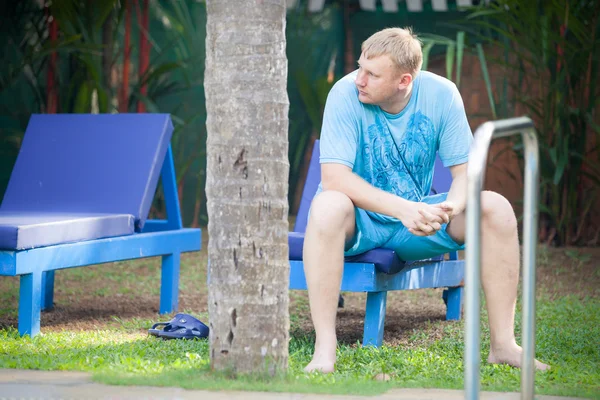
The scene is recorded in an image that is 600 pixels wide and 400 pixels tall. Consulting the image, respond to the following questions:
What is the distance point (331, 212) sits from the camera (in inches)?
121

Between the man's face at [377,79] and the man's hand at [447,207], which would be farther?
the man's face at [377,79]

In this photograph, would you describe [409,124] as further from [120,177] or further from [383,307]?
[120,177]

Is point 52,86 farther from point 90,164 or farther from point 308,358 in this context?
point 308,358

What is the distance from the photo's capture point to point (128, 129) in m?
4.59

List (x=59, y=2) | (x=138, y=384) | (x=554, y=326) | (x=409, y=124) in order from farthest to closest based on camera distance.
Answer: (x=59, y=2) → (x=554, y=326) → (x=409, y=124) → (x=138, y=384)

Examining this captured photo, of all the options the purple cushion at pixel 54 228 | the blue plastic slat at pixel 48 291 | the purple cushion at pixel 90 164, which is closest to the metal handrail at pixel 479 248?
the purple cushion at pixel 54 228

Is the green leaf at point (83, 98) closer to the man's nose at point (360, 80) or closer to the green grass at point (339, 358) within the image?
the green grass at point (339, 358)

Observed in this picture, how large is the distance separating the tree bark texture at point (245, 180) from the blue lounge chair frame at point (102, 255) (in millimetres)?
1136

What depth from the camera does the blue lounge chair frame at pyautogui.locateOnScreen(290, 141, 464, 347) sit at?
10.9 feet

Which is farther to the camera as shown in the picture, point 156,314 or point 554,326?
point 156,314

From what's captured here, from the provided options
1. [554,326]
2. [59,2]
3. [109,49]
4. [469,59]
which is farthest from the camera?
[469,59]

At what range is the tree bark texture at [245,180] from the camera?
261 centimetres

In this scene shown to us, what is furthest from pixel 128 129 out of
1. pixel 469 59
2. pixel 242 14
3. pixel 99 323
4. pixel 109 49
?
pixel 469 59

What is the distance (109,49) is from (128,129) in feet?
5.62
